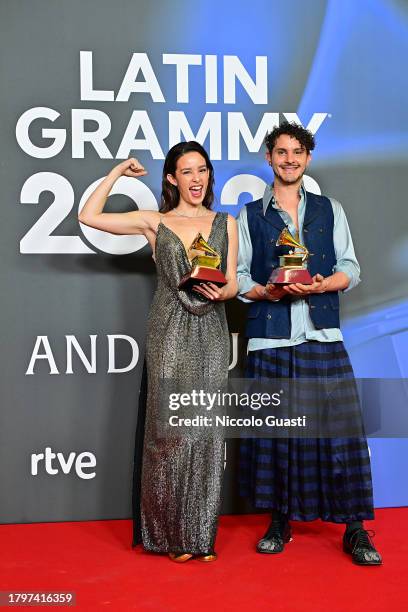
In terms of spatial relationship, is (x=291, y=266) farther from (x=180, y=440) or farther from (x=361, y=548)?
(x=361, y=548)

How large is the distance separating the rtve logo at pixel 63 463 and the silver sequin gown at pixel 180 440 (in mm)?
666

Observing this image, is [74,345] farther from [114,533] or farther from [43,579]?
[43,579]

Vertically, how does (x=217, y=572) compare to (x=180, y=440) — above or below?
below

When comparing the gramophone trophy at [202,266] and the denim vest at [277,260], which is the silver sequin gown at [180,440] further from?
the denim vest at [277,260]

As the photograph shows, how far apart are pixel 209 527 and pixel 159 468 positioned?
33cm

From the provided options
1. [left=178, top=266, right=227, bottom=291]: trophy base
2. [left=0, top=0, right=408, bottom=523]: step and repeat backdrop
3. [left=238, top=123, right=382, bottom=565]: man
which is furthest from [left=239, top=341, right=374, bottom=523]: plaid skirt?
[left=0, top=0, right=408, bottom=523]: step and repeat backdrop

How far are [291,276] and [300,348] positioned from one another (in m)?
0.38

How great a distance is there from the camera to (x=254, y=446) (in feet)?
12.9

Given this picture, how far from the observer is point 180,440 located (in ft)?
12.3

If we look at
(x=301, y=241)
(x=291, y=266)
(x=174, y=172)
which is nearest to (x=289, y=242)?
(x=291, y=266)

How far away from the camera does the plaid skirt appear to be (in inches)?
151

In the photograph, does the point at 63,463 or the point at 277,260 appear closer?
the point at 277,260

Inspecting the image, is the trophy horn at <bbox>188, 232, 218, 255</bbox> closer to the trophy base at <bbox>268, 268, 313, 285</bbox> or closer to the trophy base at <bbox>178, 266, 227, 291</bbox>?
the trophy base at <bbox>178, 266, 227, 291</bbox>

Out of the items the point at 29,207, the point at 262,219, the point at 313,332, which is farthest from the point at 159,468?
the point at 29,207
